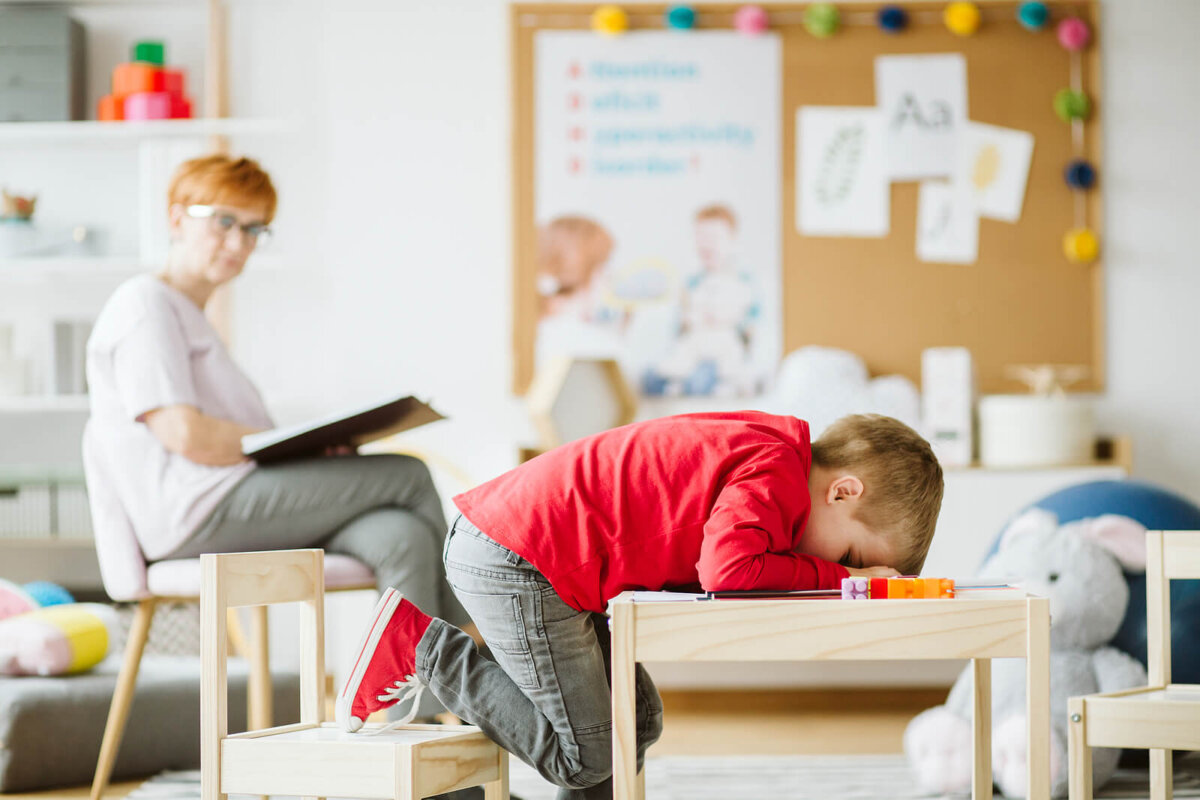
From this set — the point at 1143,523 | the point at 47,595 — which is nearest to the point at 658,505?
the point at 1143,523

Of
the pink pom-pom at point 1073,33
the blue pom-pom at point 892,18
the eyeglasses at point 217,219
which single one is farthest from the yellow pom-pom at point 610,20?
the eyeglasses at point 217,219

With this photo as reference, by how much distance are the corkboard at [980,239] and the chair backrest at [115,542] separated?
127 centimetres

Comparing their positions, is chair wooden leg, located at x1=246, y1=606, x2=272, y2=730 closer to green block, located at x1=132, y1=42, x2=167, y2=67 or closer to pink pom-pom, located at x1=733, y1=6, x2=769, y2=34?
green block, located at x1=132, y1=42, x2=167, y2=67

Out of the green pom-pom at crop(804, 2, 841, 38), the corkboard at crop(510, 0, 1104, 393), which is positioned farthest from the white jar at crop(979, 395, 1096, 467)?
the green pom-pom at crop(804, 2, 841, 38)

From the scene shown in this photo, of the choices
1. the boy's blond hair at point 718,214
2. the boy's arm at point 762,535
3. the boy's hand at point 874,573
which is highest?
the boy's blond hair at point 718,214

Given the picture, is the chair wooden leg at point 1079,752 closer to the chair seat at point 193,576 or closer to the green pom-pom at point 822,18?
the chair seat at point 193,576

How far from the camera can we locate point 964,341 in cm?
295

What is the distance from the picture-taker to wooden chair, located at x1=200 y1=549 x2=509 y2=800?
3.95 feet

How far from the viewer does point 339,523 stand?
182cm

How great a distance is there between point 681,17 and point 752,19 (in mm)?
170

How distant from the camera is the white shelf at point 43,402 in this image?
2.96m

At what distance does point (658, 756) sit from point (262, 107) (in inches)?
76.8

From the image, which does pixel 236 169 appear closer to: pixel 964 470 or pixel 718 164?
pixel 718 164

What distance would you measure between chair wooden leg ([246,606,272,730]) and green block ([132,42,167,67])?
1734mm
